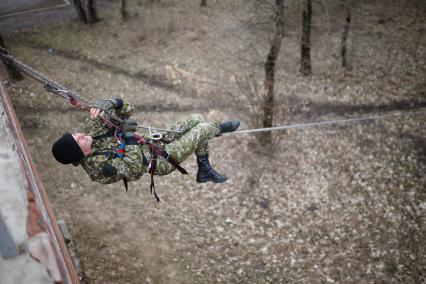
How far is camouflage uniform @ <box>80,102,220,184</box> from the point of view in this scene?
409 cm

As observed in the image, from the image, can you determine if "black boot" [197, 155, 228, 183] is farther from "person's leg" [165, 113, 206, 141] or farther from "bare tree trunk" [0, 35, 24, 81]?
"bare tree trunk" [0, 35, 24, 81]

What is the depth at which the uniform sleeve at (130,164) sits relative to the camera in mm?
4152

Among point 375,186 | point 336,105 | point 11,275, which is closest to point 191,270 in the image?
point 375,186

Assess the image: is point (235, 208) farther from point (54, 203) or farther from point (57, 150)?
point (57, 150)

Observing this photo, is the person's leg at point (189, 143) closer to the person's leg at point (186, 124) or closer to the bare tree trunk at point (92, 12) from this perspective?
the person's leg at point (186, 124)

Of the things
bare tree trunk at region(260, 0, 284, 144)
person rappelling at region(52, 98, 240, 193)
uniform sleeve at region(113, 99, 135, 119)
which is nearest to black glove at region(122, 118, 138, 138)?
person rappelling at region(52, 98, 240, 193)

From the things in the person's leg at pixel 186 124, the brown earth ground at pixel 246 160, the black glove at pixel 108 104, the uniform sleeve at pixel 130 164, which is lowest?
the brown earth ground at pixel 246 160

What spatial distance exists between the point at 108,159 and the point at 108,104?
0.67 meters

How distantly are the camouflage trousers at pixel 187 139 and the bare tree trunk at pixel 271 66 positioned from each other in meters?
3.50

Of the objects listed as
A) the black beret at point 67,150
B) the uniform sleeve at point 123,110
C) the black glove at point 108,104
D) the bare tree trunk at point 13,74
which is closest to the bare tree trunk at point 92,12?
the bare tree trunk at point 13,74

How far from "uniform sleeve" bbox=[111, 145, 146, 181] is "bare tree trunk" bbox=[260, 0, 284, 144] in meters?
4.45

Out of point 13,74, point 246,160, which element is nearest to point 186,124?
point 246,160

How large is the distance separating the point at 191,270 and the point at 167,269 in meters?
0.42

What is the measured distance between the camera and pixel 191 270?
651 centimetres
